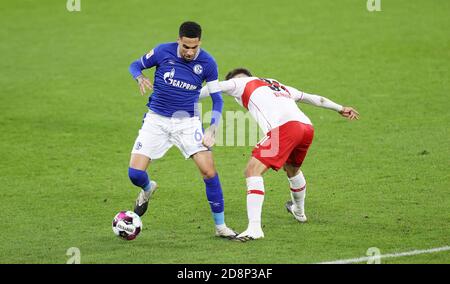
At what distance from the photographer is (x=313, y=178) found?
14.1 m

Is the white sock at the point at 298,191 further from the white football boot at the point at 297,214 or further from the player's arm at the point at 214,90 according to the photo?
the player's arm at the point at 214,90

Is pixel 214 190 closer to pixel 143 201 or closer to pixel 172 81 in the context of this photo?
pixel 143 201

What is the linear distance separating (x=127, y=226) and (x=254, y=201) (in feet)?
5.21

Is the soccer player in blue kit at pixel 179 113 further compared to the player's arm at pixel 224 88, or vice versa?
the player's arm at pixel 224 88

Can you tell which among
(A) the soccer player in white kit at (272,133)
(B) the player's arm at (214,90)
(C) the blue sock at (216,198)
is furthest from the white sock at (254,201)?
(B) the player's arm at (214,90)

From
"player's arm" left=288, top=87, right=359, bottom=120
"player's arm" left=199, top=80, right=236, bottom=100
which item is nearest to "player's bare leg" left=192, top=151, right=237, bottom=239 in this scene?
"player's arm" left=199, top=80, right=236, bottom=100

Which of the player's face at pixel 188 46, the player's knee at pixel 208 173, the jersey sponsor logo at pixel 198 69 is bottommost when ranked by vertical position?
the player's knee at pixel 208 173
